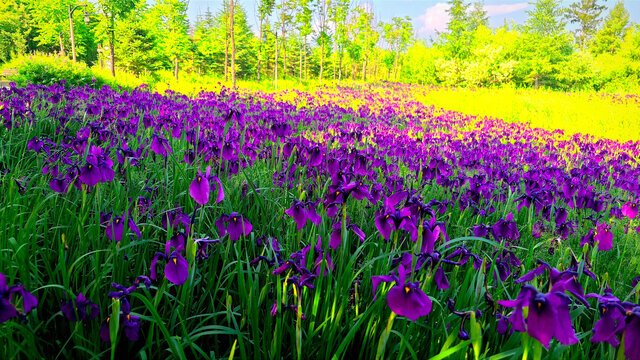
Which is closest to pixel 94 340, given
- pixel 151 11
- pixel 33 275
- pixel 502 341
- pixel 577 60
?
pixel 33 275

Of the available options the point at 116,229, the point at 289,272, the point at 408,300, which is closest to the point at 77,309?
Result: the point at 116,229

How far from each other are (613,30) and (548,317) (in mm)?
79924

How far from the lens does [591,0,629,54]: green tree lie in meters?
57.7

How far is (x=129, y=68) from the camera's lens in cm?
3172

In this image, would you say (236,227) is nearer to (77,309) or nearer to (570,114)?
(77,309)

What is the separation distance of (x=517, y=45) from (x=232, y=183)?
4684cm

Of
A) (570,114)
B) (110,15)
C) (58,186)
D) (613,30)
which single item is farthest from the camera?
(613,30)

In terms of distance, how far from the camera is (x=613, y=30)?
58.1 m

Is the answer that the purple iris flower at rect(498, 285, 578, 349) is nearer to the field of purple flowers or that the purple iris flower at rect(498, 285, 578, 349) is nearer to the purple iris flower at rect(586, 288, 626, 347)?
the field of purple flowers

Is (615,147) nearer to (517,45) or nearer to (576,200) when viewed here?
(576,200)

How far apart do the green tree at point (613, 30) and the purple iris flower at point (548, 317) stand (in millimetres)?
75409

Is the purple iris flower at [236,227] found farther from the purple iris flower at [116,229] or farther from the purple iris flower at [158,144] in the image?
the purple iris flower at [158,144]

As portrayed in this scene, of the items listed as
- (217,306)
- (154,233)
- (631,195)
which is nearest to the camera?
(217,306)

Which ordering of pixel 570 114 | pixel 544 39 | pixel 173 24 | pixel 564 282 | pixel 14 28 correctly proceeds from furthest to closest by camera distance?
1. pixel 14 28
2. pixel 544 39
3. pixel 173 24
4. pixel 570 114
5. pixel 564 282
